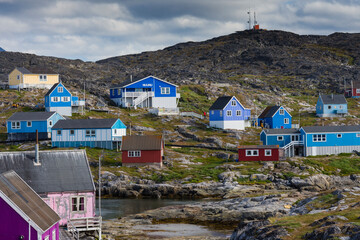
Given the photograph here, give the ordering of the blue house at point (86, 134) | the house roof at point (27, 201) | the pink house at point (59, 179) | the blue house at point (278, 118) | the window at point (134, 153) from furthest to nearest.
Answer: the blue house at point (278, 118) → the blue house at point (86, 134) → the window at point (134, 153) → the pink house at point (59, 179) → the house roof at point (27, 201)

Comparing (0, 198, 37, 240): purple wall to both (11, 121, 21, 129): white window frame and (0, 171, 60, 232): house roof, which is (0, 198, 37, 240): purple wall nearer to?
(0, 171, 60, 232): house roof

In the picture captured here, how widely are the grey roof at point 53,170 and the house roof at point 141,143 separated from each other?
39.9m

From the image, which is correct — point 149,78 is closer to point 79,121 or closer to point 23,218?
point 79,121

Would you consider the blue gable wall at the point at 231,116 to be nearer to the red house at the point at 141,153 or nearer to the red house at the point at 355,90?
the red house at the point at 141,153

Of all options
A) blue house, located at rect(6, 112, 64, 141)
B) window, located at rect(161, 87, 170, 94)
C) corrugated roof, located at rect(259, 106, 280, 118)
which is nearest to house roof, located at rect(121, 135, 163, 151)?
blue house, located at rect(6, 112, 64, 141)

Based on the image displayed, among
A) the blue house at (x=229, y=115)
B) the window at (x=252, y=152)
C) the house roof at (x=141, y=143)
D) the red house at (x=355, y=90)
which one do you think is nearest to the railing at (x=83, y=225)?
the house roof at (x=141, y=143)

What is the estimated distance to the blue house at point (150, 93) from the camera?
4914 inches

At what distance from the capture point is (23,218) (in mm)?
33531

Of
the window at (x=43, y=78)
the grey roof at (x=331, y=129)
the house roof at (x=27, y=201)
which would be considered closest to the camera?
the house roof at (x=27, y=201)

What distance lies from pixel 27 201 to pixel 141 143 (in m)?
52.0

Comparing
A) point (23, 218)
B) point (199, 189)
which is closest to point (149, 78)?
point (199, 189)

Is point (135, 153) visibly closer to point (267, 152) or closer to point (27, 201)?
point (267, 152)

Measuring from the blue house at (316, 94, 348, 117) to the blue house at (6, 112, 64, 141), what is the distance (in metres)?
60.7

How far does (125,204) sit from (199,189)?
11292 millimetres
